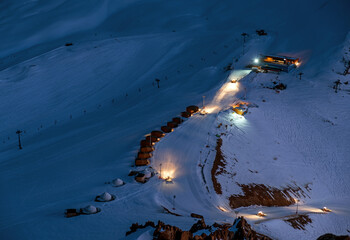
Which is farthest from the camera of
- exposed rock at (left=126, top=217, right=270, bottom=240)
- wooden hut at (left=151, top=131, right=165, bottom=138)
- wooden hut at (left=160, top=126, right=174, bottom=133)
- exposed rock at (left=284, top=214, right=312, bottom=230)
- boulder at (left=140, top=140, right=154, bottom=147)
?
wooden hut at (left=160, top=126, right=174, bottom=133)

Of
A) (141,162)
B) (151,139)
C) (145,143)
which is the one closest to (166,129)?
(151,139)

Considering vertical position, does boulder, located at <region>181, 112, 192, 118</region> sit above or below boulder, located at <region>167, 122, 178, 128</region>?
above

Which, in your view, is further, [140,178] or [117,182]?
[140,178]

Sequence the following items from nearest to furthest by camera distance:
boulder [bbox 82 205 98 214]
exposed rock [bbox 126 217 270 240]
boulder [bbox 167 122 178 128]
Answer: exposed rock [bbox 126 217 270 240] → boulder [bbox 82 205 98 214] → boulder [bbox 167 122 178 128]

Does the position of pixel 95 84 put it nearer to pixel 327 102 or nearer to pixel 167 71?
pixel 167 71

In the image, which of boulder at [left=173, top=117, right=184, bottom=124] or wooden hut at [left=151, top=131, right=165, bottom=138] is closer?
wooden hut at [left=151, top=131, right=165, bottom=138]

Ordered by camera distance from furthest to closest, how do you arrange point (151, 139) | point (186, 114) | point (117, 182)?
point (186, 114) < point (151, 139) < point (117, 182)

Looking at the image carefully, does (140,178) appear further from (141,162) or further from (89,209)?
(89,209)

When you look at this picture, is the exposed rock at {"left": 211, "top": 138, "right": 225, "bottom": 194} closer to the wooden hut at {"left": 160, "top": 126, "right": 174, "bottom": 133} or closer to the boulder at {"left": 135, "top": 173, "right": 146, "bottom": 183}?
the wooden hut at {"left": 160, "top": 126, "right": 174, "bottom": 133}

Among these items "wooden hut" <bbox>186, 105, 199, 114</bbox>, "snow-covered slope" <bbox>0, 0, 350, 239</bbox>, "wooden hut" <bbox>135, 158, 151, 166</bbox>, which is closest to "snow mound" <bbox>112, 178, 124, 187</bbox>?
"snow-covered slope" <bbox>0, 0, 350, 239</bbox>

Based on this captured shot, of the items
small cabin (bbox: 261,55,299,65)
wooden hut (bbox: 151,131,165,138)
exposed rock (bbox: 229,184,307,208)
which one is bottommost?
exposed rock (bbox: 229,184,307,208)
